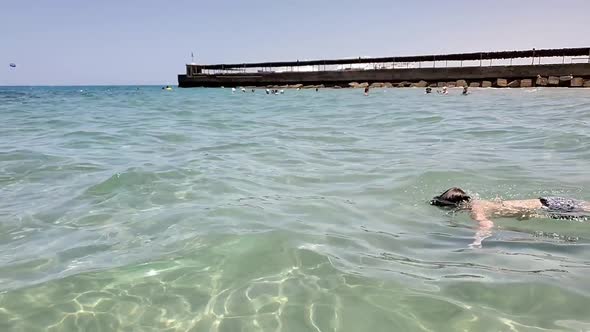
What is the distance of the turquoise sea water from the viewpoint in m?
2.79

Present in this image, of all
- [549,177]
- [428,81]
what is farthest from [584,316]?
[428,81]

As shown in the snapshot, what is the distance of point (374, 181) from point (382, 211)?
144cm

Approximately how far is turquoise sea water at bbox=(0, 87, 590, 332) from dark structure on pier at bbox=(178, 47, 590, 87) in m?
33.2

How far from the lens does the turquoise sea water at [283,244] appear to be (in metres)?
2.79

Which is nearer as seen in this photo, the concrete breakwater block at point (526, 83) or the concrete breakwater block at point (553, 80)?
the concrete breakwater block at point (553, 80)

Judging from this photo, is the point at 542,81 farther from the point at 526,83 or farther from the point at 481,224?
the point at 481,224

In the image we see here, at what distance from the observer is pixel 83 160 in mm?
7961

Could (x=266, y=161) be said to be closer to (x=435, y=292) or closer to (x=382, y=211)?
(x=382, y=211)

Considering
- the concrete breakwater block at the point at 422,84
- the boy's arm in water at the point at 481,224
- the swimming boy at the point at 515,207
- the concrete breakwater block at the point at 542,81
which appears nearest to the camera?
the boy's arm in water at the point at 481,224

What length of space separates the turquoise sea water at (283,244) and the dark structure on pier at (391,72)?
33.2 m

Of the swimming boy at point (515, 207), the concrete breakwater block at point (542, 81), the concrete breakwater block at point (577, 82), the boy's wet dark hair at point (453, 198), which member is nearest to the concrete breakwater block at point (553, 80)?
the concrete breakwater block at point (542, 81)

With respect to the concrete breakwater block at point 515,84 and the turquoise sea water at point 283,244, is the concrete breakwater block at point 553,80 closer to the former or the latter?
the concrete breakwater block at point 515,84

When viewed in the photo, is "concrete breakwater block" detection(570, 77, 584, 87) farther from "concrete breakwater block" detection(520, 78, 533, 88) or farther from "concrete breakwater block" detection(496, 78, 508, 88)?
"concrete breakwater block" detection(496, 78, 508, 88)

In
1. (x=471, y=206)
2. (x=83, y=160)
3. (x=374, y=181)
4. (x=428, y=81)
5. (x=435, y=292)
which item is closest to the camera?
(x=435, y=292)
